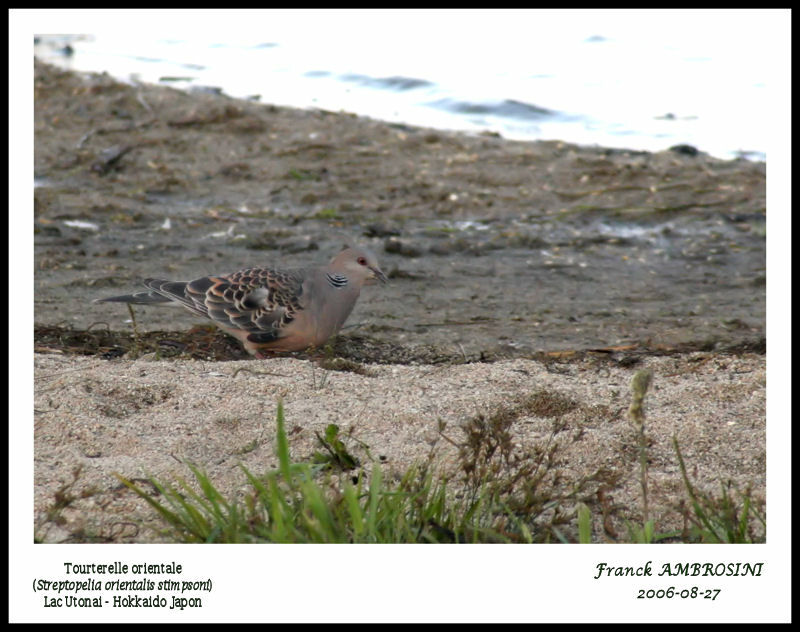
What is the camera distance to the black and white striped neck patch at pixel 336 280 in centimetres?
544

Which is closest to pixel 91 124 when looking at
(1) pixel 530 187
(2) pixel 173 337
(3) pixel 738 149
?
(1) pixel 530 187

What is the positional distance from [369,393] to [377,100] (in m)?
7.53

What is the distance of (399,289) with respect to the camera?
656cm

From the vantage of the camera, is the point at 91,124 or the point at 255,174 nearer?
the point at 255,174

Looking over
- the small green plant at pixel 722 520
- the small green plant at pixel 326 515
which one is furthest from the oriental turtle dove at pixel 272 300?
the small green plant at pixel 722 520

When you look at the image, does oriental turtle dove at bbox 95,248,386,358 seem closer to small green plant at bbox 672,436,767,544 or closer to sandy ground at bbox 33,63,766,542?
sandy ground at bbox 33,63,766,542

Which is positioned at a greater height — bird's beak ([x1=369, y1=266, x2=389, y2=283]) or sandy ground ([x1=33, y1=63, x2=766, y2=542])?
bird's beak ([x1=369, y1=266, x2=389, y2=283])

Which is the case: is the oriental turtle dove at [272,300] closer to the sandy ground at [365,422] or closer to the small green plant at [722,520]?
the sandy ground at [365,422]

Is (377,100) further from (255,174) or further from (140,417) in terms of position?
(140,417)

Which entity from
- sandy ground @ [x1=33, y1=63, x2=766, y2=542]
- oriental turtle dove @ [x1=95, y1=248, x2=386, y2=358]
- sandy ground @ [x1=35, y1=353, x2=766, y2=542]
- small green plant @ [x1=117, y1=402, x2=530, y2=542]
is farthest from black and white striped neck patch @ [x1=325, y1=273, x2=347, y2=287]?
small green plant @ [x1=117, y1=402, x2=530, y2=542]

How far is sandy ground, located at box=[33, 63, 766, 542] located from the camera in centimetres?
375

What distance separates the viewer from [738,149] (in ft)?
32.8

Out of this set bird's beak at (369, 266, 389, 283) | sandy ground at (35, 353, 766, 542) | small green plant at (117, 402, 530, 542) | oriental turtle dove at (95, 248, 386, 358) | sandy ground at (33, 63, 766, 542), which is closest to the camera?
small green plant at (117, 402, 530, 542)

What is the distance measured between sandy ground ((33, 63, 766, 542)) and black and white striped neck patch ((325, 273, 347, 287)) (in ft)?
1.06
